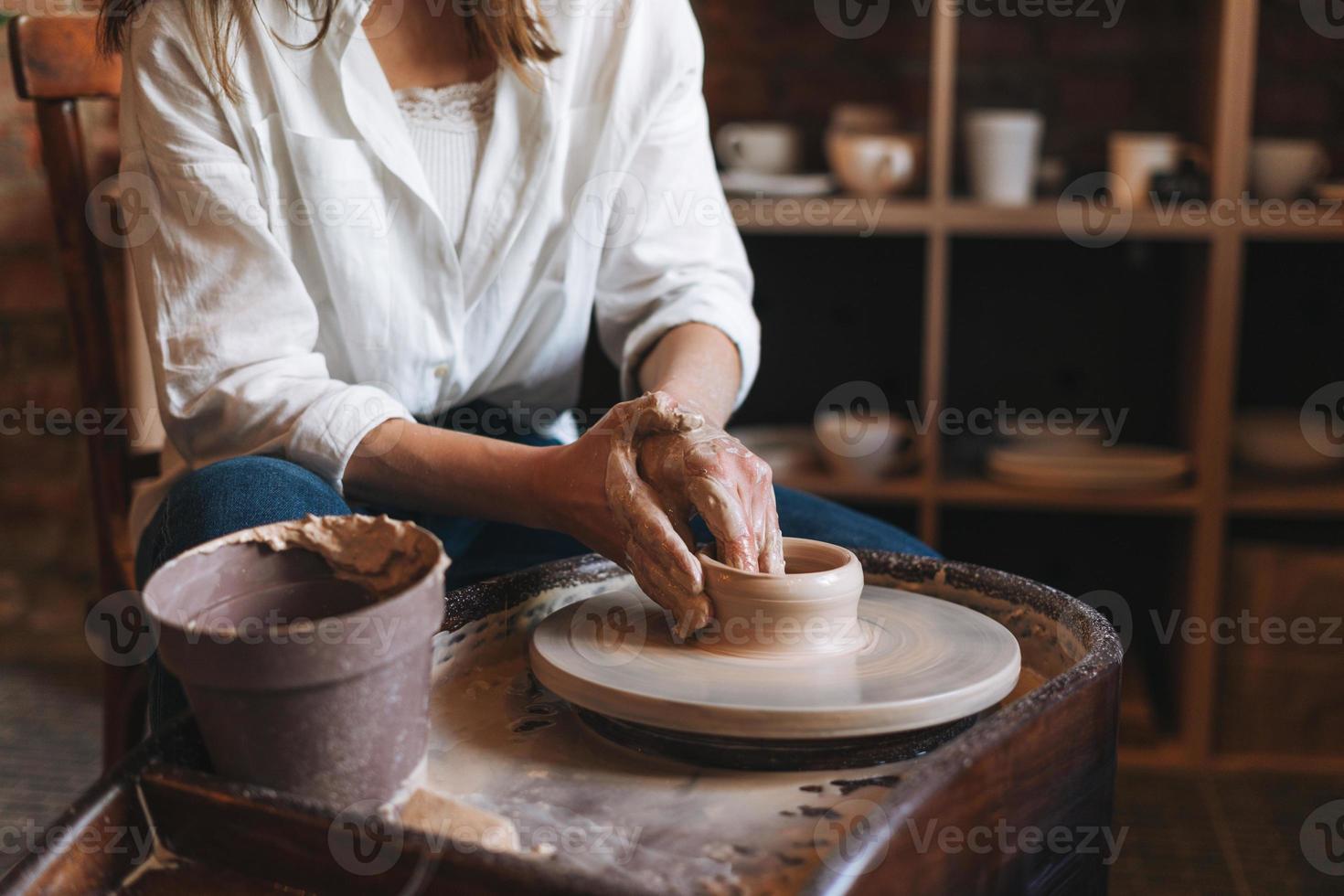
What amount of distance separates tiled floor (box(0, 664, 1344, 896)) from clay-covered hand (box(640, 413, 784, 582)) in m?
1.05

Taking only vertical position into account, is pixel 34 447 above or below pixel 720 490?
below

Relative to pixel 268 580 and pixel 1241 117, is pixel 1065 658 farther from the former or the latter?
pixel 1241 117

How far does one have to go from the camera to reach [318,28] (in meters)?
1.12

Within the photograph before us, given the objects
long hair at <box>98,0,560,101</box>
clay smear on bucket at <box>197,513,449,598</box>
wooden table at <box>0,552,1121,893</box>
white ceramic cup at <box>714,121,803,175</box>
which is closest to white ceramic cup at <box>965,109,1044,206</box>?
white ceramic cup at <box>714,121,803,175</box>

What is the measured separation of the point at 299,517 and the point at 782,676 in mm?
387

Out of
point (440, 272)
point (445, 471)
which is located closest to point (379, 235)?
point (440, 272)

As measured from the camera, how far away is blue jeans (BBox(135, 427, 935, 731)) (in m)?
0.85

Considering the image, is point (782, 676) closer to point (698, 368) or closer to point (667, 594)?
point (667, 594)

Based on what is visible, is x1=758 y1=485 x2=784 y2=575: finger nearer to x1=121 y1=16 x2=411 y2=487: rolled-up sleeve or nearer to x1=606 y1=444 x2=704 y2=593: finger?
x1=606 y1=444 x2=704 y2=593: finger

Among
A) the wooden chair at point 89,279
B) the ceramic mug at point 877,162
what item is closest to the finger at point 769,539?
the wooden chair at point 89,279

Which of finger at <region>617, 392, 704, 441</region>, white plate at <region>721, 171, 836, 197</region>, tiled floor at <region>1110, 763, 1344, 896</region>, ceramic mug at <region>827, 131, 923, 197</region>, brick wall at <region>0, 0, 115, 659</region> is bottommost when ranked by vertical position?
tiled floor at <region>1110, 763, 1344, 896</region>

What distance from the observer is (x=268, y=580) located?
75cm

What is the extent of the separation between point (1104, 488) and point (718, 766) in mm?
1365

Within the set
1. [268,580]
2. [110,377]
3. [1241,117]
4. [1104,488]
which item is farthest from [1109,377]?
[268,580]
